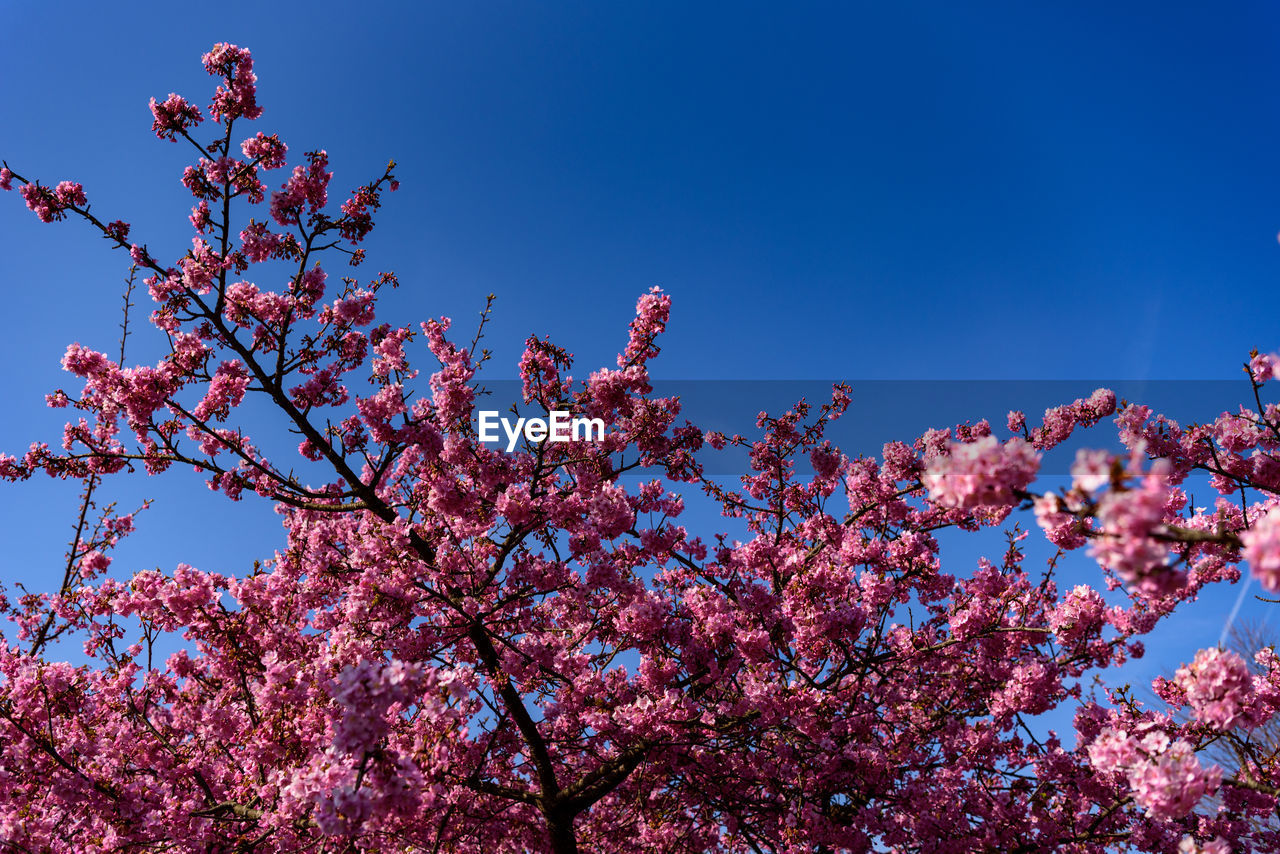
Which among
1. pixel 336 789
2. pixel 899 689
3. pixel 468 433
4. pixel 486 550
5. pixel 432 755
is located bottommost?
pixel 336 789

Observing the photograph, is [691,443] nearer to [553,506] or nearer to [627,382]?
[627,382]

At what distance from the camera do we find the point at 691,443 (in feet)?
32.3

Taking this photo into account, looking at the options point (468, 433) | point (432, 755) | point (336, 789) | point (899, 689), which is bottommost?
point (336, 789)

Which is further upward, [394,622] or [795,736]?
[394,622]

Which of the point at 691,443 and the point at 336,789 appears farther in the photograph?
the point at 691,443

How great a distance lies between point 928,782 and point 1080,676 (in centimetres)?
326

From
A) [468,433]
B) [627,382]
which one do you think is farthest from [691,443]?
[468,433]

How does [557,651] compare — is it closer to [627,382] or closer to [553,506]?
[553,506]

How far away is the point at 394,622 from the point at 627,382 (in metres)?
4.13

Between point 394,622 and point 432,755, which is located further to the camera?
point 394,622

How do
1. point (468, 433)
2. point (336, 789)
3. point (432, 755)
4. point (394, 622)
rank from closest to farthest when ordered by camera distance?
point (336, 789)
point (432, 755)
point (394, 622)
point (468, 433)

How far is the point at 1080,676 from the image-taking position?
33.7 ft

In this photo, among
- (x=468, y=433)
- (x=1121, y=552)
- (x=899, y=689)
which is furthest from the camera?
(x=899, y=689)

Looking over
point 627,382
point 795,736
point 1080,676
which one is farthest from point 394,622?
point 1080,676
